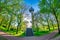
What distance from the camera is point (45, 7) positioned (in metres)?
21.3

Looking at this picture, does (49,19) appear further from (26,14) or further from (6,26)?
(6,26)

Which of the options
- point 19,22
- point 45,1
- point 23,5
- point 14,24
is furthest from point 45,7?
point 14,24

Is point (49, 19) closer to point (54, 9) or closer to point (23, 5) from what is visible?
point (23, 5)

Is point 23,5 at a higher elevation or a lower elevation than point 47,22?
higher

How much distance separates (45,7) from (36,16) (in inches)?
915

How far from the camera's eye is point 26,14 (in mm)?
41344

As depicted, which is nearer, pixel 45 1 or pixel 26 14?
Answer: pixel 45 1

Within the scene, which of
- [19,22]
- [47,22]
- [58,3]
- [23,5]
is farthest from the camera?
[47,22]

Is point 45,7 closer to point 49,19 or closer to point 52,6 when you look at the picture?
point 52,6

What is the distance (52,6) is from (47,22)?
23.9m

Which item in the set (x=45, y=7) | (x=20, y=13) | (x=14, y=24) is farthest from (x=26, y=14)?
(x=45, y=7)

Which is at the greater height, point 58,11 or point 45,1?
point 45,1

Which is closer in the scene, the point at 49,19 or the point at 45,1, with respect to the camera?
the point at 45,1

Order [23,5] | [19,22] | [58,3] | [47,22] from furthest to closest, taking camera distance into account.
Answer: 1. [47,22]
2. [19,22]
3. [23,5]
4. [58,3]
